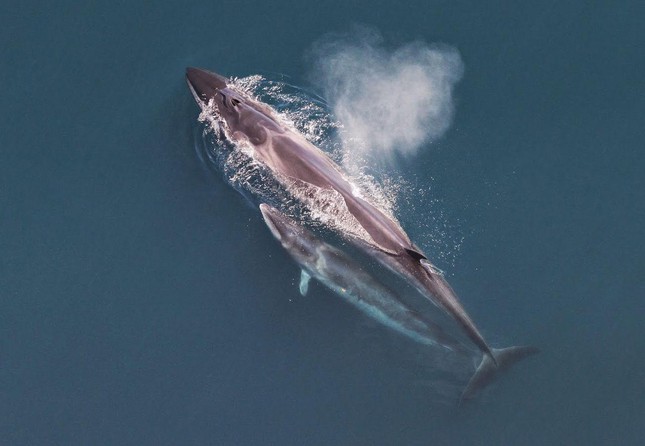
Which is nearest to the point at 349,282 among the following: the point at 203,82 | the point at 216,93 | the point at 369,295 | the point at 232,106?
the point at 369,295

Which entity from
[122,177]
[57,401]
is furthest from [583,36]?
[57,401]

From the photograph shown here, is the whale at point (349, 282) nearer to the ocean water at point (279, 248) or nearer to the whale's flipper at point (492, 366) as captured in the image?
the ocean water at point (279, 248)

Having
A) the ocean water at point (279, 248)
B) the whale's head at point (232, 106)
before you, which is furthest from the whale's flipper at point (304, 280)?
the whale's head at point (232, 106)

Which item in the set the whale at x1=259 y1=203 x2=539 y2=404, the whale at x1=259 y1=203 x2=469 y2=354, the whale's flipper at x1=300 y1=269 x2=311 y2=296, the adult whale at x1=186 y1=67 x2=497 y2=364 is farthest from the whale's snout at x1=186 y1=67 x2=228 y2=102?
the whale's flipper at x1=300 y1=269 x2=311 y2=296

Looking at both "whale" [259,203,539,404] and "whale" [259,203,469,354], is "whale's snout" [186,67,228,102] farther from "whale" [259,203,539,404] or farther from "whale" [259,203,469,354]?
"whale" [259,203,539,404]

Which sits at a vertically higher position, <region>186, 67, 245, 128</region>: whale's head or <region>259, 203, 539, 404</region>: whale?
<region>186, 67, 245, 128</region>: whale's head

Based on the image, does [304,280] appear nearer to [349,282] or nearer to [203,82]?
[349,282]

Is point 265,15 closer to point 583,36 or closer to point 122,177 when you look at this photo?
point 122,177
